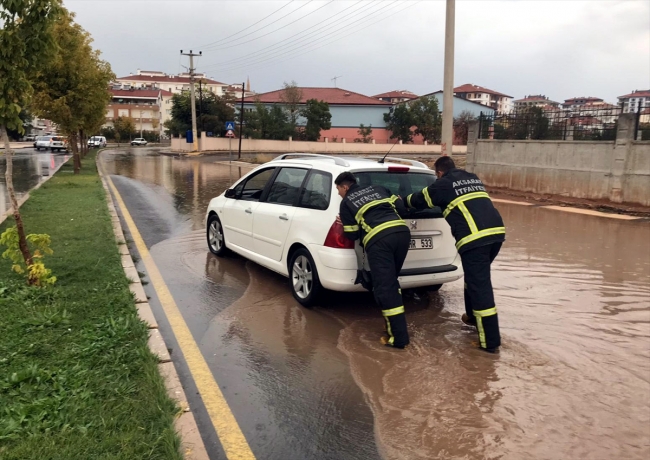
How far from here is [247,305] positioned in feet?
20.4

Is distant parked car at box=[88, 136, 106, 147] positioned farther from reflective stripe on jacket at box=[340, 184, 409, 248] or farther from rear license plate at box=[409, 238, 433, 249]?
reflective stripe on jacket at box=[340, 184, 409, 248]

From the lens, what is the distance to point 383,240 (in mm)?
5055

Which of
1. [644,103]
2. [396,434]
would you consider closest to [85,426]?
[396,434]

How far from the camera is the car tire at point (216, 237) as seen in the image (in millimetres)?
8266

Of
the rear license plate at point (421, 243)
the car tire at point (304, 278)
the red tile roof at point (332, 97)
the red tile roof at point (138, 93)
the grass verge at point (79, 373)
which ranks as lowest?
the grass verge at point (79, 373)

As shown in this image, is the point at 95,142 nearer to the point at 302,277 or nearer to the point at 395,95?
the point at 395,95

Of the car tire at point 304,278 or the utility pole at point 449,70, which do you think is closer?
Answer: the car tire at point 304,278

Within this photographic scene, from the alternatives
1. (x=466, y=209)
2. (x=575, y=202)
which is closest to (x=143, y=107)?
(x=575, y=202)

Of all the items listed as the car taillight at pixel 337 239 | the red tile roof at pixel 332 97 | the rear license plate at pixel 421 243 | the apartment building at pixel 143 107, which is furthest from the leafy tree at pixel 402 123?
the car taillight at pixel 337 239

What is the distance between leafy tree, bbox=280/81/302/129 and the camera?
6200 cm

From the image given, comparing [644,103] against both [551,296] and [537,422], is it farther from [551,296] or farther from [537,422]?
[537,422]

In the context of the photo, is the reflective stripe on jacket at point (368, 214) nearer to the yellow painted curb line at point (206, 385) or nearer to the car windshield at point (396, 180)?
the car windshield at point (396, 180)

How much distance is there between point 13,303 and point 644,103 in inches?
551

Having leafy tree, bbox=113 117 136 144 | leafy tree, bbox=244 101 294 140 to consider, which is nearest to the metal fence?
leafy tree, bbox=244 101 294 140
